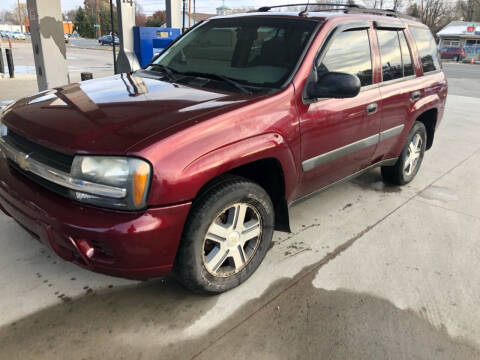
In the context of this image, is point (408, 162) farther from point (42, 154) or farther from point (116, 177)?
point (42, 154)

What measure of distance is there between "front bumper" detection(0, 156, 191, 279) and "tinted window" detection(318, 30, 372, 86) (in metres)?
1.66

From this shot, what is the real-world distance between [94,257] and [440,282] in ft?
7.73

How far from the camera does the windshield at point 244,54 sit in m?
2.86

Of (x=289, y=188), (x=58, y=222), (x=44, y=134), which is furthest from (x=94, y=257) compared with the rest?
(x=289, y=188)

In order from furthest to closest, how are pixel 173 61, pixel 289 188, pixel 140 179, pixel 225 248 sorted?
pixel 173 61 < pixel 289 188 < pixel 225 248 < pixel 140 179

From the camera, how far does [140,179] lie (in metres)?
1.99

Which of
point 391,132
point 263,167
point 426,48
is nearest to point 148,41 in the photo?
point 426,48

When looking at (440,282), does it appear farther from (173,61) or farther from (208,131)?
(173,61)

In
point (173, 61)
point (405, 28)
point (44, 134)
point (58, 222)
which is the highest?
point (405, 28)

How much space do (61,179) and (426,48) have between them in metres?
A: 4.03

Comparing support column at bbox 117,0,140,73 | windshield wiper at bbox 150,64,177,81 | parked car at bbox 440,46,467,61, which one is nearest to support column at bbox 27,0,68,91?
support column at bbox 117,0,140,73

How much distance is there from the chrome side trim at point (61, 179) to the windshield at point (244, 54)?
46.2 inches

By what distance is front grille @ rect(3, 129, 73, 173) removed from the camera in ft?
6.93

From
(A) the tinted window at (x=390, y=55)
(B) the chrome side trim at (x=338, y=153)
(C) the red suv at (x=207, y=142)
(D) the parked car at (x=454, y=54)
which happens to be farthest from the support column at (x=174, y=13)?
(D) the parked car at (x=454, y=54)
